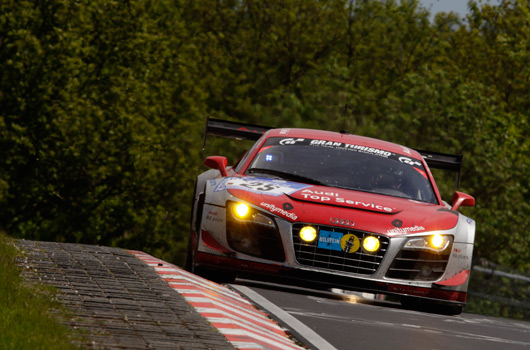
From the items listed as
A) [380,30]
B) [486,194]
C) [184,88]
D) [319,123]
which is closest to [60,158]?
[184,88]

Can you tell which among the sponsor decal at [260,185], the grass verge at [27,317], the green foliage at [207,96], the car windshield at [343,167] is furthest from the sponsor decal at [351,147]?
the green foliage at [207,96]

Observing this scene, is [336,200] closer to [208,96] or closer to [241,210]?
[241,210]

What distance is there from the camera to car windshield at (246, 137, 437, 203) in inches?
391

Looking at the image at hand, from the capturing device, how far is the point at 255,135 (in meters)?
12.8

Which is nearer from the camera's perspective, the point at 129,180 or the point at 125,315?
→ the point at 125,315

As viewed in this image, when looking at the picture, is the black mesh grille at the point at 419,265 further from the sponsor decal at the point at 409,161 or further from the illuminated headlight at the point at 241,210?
the sponsor decal at the point at 409,161

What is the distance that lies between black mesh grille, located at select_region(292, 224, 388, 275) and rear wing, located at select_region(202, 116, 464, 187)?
3624 mm

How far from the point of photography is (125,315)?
805 centimetres

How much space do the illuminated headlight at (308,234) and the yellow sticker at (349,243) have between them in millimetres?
228

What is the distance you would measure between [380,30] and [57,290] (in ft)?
160

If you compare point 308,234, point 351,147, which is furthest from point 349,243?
point 351,147

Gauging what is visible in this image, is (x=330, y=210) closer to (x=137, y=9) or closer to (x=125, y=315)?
(x=125, y=315)

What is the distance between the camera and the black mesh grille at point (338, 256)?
28.8ft

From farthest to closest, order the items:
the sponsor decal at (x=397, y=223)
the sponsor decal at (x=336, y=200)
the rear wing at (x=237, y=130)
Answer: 1. the rear wing at (x=237, y=130)
2. the sponsor decal at (x=336, y=200)
3. the sponsor decal at (x=397, y=223)
